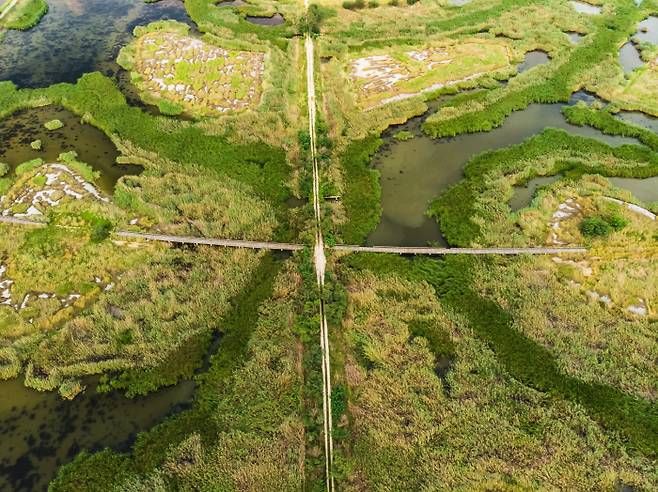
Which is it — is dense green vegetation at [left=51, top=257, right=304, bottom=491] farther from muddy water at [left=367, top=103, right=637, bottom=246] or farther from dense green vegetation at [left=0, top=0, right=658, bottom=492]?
muddy water at [left=367, top=103, right=637, bottom=246]

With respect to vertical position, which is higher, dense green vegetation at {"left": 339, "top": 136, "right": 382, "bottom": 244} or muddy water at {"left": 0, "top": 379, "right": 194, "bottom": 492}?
dense green vegetation at {"left": 339, "top": 136, "right": 382, "bottom": 244}

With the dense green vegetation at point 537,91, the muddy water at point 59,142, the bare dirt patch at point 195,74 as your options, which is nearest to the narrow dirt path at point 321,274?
the bare dirt patch at point 195,74

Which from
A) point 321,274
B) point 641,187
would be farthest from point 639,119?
point 321,274

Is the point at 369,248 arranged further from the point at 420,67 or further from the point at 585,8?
the point at 585,8

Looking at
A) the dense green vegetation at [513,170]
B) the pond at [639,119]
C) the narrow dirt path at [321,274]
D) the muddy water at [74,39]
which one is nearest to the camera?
the narrow dirt path at [321,274]

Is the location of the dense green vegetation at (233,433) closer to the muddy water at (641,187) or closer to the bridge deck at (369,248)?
the bridge deck at (369,248)

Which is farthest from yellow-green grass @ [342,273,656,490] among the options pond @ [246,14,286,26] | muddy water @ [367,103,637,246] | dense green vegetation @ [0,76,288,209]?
pond @ [246,14,286,26]
